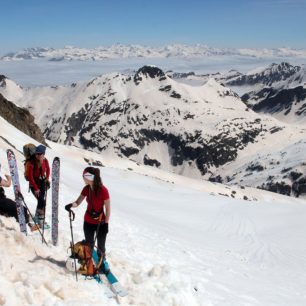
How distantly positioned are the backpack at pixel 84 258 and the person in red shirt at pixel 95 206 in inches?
7.9

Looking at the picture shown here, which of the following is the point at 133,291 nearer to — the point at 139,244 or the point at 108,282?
the point at 108,282

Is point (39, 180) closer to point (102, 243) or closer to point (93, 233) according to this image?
point (93, 233)

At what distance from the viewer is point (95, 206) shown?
1031 cm

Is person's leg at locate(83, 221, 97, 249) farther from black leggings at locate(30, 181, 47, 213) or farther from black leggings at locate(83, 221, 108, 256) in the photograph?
A: black leggings at locate(30, 181, 47, 213)

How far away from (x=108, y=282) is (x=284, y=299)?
715 cm

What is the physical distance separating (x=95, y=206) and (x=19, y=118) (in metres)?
69.2

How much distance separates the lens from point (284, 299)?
1486 centimetres

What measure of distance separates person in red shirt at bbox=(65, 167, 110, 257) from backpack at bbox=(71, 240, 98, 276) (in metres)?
0.20

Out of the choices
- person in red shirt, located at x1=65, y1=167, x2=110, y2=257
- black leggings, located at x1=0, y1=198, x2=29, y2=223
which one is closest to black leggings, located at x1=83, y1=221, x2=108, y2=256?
person in red shirt, located at x1=65, y1=167, x2=110, y2=257

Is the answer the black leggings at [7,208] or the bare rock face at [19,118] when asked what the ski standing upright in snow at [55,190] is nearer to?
the black leggings at [7,208]

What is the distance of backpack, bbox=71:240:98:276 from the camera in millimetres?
10406

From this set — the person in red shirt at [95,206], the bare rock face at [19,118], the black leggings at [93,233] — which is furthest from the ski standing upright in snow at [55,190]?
the bare rock face at [19,118]

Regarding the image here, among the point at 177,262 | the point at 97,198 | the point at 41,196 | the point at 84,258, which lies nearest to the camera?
the point at 97,198

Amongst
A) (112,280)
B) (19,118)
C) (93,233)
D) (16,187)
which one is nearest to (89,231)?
(93,233)
